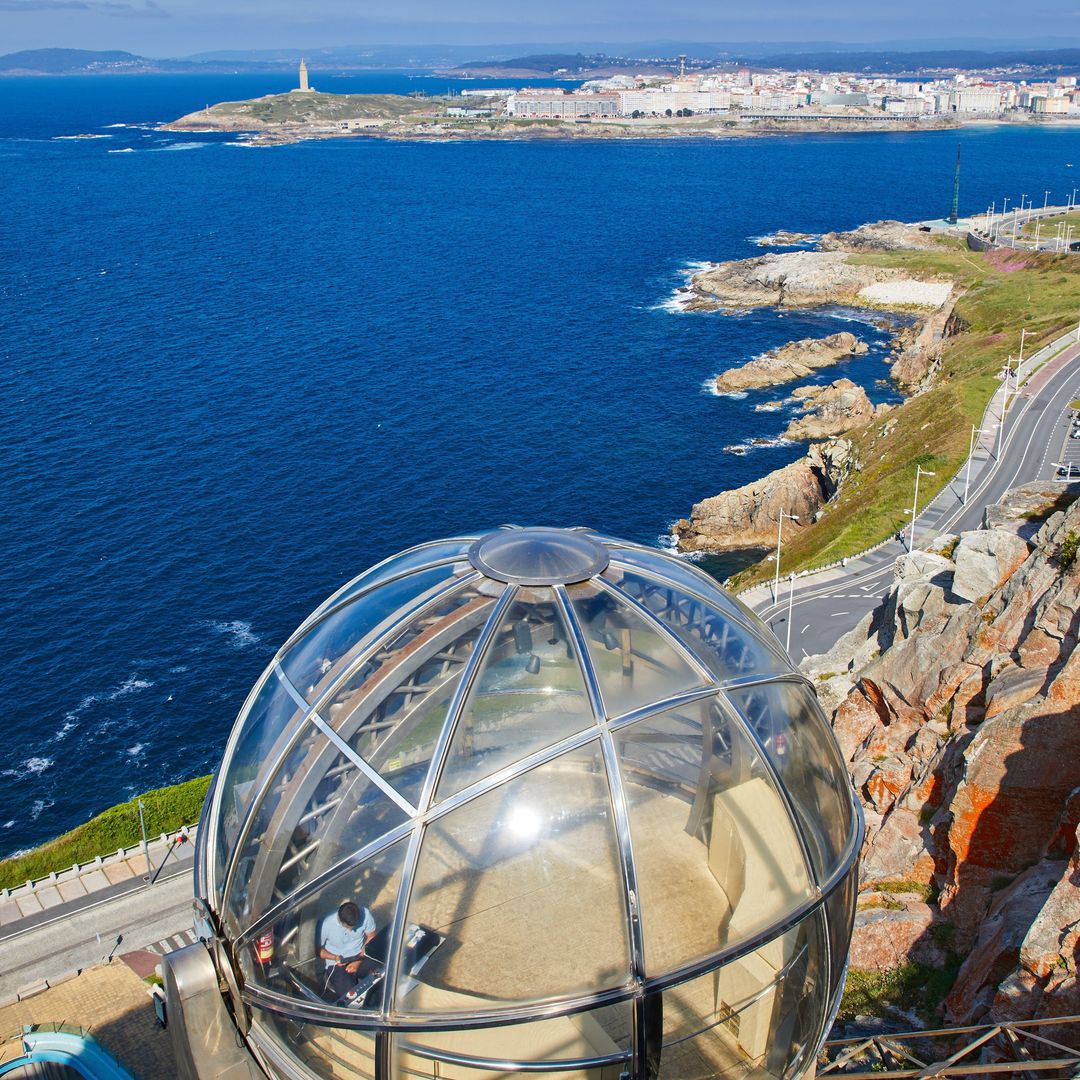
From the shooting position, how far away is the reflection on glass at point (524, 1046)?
6.59 metres

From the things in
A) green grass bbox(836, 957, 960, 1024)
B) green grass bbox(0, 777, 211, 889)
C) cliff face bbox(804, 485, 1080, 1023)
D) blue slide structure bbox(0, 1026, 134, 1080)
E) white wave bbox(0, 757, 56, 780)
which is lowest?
white wave bbox(0, 757, 56, 780)

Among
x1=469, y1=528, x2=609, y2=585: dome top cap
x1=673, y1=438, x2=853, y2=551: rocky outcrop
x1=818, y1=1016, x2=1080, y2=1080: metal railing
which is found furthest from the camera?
x1=673, y1=438, x2=853, y2=551: rocky outcrop

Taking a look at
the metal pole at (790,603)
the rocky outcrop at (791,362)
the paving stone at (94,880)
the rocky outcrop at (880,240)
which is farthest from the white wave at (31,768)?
the rocky outcrop at (880,240)

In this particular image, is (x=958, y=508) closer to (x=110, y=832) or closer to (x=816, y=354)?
(x=110, y=832)

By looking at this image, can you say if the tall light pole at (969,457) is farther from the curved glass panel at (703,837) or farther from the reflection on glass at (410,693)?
the reflection on glass at (410,693)

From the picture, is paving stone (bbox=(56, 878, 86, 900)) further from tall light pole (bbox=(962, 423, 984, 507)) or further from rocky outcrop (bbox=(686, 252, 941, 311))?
rocky outcrop (bbox=(686, 252, 941, 311))

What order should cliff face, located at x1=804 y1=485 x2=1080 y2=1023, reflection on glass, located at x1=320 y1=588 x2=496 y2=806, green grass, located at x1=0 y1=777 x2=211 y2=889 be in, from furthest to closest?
green grass, located at x1=0 y1=777 x2=211 y2=889
cliff face, located at x1=804 y1=485 x2=1080 y2=1023
reflection on glass, located at x1=320 y1=588 x2=496 y2=806

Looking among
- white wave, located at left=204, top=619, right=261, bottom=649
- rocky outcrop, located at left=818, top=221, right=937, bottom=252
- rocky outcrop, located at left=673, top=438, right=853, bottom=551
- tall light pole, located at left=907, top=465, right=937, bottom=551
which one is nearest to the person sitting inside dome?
tall light pole, located at left=907, top=465, right=937, bottom=551

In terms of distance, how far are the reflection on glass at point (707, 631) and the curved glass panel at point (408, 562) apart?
147 centimetres

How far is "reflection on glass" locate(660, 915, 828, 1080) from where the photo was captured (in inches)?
272

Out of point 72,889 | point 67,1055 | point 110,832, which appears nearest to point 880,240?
point 110,832

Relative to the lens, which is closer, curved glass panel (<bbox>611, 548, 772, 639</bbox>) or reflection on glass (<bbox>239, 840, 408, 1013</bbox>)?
reflection on glass (<bbox>239, 840, 408, 1013</bbox>)

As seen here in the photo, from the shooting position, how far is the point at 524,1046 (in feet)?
21.7

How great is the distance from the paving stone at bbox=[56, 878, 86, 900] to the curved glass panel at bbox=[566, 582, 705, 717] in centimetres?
2972
